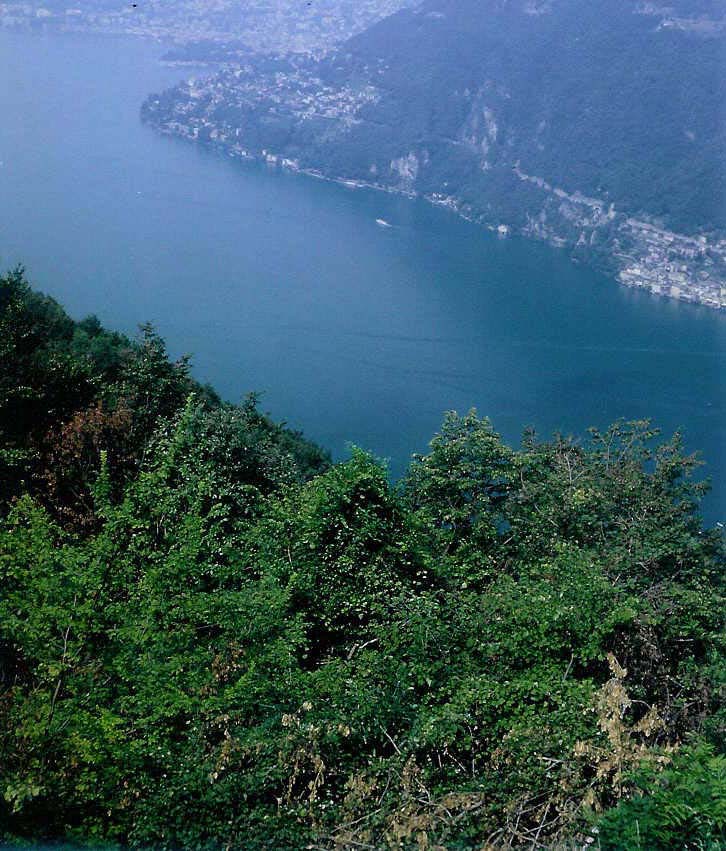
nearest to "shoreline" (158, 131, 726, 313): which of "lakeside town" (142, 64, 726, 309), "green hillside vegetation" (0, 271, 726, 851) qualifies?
"lakeside town" (142, 64, 726, 309)

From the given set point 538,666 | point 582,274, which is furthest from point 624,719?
point 582,274

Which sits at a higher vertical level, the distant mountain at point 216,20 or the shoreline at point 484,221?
the distant mountain at point 216,20

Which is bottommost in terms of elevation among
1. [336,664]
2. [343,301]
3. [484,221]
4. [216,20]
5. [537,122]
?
[343,301]

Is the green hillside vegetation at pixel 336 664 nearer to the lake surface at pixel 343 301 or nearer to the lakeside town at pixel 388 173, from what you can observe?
the lake surface at pixel 343 301

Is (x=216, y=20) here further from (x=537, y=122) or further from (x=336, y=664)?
(x=336, y=664)

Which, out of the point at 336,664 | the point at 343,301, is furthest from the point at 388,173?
the point at 336,664

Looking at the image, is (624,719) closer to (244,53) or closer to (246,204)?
(246,204)

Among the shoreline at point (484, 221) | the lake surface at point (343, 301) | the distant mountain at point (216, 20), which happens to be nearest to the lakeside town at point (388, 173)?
the shoreline at point (484, 221)
